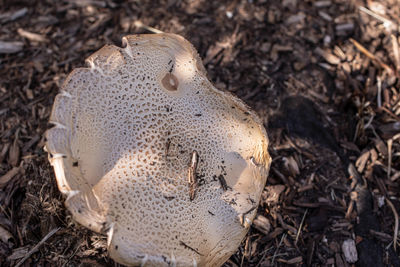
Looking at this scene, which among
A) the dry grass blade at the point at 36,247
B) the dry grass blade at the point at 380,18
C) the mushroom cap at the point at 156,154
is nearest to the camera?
the mushroom cap at the point at 156,154

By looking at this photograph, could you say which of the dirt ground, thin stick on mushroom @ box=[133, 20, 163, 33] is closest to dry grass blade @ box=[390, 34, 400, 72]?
the dirt ground

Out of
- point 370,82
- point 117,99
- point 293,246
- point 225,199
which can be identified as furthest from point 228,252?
point 370,82

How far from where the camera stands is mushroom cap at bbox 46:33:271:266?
193 centimetres

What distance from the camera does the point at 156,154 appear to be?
2.10m

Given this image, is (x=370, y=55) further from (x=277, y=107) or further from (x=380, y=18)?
(x=277, y=107)

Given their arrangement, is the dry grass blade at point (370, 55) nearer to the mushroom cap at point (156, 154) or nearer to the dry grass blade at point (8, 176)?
the mushroom cap at point (156, 154)

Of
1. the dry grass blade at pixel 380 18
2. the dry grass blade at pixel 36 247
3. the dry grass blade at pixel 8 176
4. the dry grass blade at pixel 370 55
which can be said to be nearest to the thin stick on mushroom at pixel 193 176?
the dry grass blade at pixel 36 247

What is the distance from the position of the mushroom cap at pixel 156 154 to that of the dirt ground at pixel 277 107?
0.62 meters

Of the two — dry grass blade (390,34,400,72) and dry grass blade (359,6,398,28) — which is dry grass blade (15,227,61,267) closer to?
dry grass blade (390,34,400,72)

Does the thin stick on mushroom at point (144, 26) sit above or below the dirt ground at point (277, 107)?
above

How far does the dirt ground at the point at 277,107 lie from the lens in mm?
2652

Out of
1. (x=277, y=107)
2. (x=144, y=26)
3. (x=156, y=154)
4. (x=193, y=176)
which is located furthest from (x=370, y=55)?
(x=156, y=154)

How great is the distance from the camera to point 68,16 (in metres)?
3.64

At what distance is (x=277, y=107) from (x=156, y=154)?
62.6 inches
